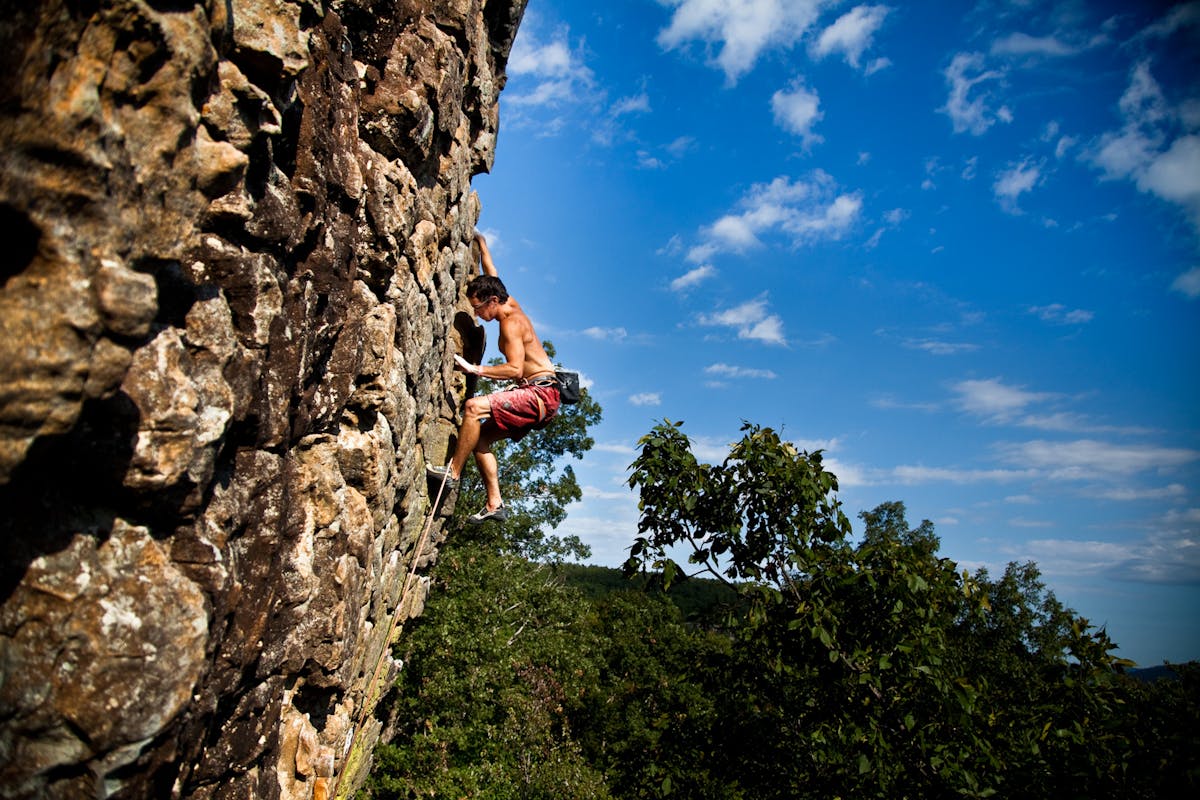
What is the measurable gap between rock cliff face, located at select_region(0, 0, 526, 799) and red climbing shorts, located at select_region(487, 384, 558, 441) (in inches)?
91.6

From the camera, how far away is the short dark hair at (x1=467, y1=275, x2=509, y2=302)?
309 inches

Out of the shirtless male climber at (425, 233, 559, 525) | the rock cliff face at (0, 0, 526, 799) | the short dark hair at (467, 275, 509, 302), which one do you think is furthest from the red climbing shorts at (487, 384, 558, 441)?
the rock cliff face at (0, 0, 526, 799)

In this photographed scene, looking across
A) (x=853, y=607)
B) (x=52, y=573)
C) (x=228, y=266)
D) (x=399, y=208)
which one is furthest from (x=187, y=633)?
(x=853, y=607)

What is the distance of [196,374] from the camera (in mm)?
2652

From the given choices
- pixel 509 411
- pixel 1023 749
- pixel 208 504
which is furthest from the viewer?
pixel 509 411

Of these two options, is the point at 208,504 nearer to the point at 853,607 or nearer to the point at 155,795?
the point at 155,795

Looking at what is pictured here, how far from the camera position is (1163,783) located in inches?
96.9

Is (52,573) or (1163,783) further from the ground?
(52,573)

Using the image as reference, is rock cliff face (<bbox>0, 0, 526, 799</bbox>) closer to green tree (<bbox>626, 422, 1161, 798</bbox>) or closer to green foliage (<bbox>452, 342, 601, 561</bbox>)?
green tree (<bbox>626, 422, 1161, 798</bbox>)

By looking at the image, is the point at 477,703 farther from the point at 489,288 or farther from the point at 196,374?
the point at 196,374

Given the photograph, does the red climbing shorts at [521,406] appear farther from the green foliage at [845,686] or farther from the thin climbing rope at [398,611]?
the green foliage at [845,686]

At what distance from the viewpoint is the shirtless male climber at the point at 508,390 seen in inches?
299

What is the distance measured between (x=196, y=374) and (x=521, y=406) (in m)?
5.13

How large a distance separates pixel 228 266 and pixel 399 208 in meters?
2.28
